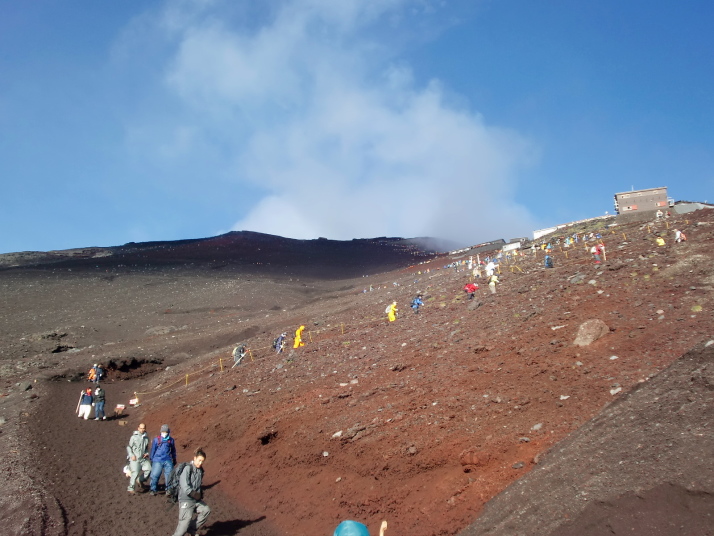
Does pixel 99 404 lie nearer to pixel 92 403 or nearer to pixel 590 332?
pixel 92 403

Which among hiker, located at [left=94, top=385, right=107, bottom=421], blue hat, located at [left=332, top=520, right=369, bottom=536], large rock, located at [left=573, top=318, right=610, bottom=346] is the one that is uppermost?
large rock, located at [left=573, top=318, right=610, bottom=346]

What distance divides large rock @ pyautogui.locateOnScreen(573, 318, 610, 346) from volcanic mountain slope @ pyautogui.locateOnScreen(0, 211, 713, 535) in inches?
8.2

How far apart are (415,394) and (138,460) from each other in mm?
6545

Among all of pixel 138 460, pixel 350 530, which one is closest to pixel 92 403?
pixel 138 460

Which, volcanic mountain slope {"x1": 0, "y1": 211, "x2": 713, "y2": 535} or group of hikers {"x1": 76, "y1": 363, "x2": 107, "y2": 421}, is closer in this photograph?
volcanic mountain slope {"x1": 0, "y1": 211, "x2": 713, "y2": 535}

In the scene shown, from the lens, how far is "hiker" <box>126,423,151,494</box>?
11.6 meters

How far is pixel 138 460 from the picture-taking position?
11617 mm

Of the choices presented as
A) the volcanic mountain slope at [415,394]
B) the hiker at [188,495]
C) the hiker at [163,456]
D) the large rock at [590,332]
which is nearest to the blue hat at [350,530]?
the volcanic mountain slope at [415,394]

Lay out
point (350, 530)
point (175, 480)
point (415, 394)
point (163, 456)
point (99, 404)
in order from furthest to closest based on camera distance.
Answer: point (99, 404) → point (415, 394) → point (163, 456) → point (175, 480) → point (350, 530)

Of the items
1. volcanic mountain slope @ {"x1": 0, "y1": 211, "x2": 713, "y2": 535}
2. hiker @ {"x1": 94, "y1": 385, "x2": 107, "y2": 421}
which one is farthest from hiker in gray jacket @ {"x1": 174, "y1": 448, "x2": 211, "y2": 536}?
hiker @ {"x1": 94, "y1": 385, "x2": 107, "y2": 421}

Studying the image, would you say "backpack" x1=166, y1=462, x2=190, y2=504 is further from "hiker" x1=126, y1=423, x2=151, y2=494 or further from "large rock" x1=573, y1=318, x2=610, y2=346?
"large rock" x1=573, y1=318, x2=610, y2=346

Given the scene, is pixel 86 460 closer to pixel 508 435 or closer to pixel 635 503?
pixel 508 435

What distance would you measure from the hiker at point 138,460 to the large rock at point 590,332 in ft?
33.7

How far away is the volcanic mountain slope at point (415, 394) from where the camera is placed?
374 inches
